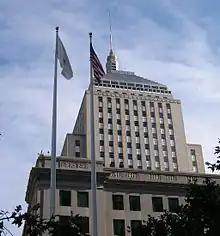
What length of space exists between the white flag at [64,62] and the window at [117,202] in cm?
1898

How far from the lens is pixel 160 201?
51438 millimetres

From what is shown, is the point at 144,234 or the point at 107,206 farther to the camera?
the point at 107,206

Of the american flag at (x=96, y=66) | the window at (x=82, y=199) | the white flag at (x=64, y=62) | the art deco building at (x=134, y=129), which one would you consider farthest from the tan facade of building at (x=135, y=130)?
the white flag at (x=64, y=62)

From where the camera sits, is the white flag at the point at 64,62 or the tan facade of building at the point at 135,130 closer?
the white flag at the point at 64,62

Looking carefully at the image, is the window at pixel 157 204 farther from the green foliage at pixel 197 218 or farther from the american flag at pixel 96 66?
the green foliage at pixel 197 218

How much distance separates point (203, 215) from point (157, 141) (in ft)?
301

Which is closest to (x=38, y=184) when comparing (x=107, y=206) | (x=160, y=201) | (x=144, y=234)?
(x=107, y=206)

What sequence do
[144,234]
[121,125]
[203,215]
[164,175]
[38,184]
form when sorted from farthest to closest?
1. [121,125]
2. [164,175]
3. [38,184]
4. [144,234]
5. [203,215]

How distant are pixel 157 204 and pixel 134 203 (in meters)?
2.25

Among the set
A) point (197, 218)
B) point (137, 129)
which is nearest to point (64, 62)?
point (197, 218)

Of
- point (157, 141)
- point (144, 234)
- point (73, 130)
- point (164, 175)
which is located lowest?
point (144, 234)

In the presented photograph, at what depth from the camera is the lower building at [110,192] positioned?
160 ft

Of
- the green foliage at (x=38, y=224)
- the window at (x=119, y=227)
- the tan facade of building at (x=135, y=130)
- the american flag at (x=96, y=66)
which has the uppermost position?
the tan facade of building at (x=135, y=130)

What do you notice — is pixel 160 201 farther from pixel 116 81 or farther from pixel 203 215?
pixel 116 81
